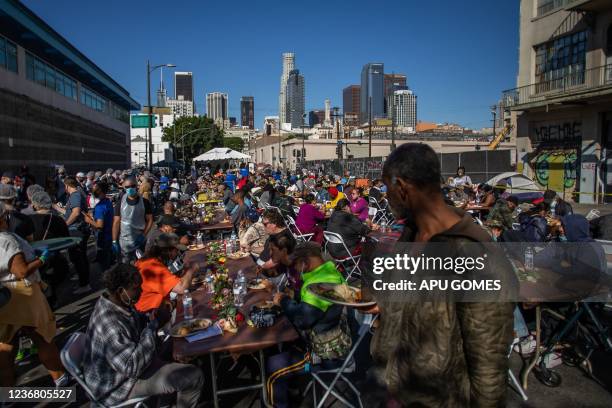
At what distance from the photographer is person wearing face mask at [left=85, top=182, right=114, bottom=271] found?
280 inches

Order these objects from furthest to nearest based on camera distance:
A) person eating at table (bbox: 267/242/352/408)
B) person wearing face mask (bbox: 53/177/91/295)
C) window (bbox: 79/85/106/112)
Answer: window (bbox: 79/85/106/112) < person wearing face mask (bbox: 53/177/91/295) < person eating at table (bbox: 267/242/352/408)

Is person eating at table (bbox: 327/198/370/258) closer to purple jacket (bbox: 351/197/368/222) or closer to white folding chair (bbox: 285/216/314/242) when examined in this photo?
white folding chair (bbox: 285/216/314/242)

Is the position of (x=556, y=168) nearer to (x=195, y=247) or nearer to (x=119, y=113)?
(x=195, y=247)

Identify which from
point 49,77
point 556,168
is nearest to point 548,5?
point 556,168

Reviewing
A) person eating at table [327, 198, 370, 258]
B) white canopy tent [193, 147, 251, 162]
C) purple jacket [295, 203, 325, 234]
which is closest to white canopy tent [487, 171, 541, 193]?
purple jacket [295, 203, 325, 234]

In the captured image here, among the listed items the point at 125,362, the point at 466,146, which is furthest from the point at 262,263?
the point at 466,146

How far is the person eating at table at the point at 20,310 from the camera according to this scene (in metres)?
3.83

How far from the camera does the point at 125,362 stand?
2.99m

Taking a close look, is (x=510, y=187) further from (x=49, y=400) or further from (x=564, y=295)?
(x=49, y=400)

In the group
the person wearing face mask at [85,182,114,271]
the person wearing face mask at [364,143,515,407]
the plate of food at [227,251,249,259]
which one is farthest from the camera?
the person wearing face mask at [85,182,114,271]

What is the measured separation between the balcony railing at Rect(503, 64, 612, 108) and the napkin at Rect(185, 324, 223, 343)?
20.6 metres

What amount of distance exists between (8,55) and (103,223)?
1753 centimetres

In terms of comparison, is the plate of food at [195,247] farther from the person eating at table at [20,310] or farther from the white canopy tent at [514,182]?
the white canopy tent at [514,182]

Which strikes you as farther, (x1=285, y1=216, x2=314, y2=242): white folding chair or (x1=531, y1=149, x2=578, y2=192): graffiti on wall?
(x1=531, y1=149, x2=578, y2=192): graffiti on wall
